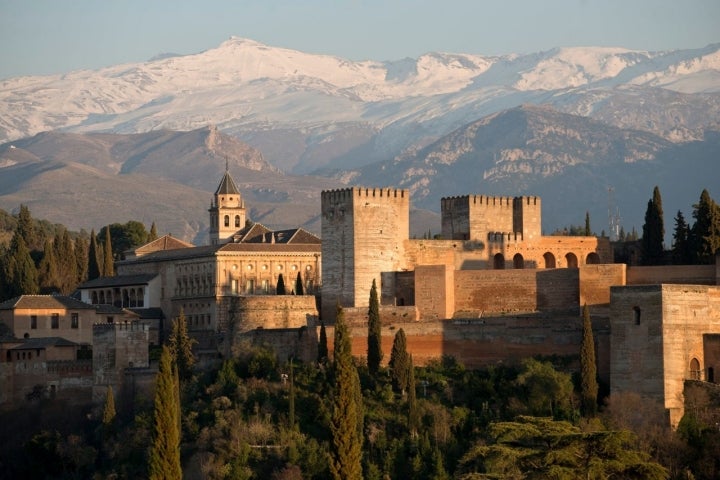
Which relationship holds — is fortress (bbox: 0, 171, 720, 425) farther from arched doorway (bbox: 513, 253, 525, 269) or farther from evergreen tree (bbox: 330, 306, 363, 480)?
evergreen tree (bbox: 330, 306, 363, 480)

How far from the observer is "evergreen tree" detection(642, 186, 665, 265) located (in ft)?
218

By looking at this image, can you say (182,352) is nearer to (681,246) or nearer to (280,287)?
(280,287)

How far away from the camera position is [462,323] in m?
59.8

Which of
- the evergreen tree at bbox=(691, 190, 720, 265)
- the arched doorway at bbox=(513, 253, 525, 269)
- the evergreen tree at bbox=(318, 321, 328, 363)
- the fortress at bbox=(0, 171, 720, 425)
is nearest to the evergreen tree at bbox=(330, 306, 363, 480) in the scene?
the evergreen tree at bbox=(318, 321, 328, 363)

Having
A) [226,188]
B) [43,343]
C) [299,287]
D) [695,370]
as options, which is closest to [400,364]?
[695,370]

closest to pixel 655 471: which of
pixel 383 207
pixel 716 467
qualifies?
pixel 716 467

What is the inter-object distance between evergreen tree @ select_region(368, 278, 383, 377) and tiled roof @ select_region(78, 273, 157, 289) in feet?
69.9

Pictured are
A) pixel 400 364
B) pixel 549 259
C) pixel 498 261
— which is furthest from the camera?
pixel 549 259

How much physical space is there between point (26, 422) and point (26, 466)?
290cm

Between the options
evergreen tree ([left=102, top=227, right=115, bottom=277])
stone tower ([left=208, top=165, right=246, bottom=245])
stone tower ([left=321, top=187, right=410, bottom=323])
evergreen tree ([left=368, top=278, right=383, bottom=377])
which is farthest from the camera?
stone tower ([left=208, top=165, right=246, bottom=245])

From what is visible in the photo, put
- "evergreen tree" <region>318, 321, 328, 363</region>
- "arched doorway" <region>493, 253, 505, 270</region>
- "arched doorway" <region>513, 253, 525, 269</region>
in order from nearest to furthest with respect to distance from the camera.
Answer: "evergreen tree" <region>318, 321, 328, 363</region> → "arched doorway" <region>493, 253, 505, 270</region> → "arched doorway" <region>513, 253, 525, 269</region>

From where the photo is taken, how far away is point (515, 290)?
62.8 metres

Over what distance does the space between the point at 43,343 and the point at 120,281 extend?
12.4m

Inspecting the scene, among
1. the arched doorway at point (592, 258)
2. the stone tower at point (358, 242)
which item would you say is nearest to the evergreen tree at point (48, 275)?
the stone tower at point (358, 242)
